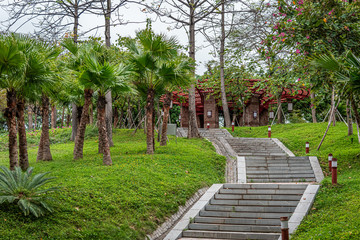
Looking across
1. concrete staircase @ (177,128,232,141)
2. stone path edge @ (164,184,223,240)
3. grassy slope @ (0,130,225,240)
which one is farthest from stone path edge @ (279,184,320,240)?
concrete staircase @ (177,128,232,141)

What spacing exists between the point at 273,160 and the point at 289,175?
5.62 ft

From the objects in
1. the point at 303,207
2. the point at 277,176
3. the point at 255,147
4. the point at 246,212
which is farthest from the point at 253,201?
the point at 255,147

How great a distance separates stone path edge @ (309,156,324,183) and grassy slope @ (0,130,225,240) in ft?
12.4

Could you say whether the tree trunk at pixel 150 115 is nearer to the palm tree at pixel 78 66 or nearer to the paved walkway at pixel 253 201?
the palm tree at pixel 78 66

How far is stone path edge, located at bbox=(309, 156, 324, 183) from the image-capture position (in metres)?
15.0

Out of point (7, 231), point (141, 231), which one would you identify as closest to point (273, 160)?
point (141, 231)

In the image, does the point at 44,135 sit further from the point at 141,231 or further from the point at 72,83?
the point at 141,231

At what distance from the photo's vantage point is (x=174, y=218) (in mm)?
10688

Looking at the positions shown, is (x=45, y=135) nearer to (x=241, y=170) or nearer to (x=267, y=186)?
(x=241, y=170)

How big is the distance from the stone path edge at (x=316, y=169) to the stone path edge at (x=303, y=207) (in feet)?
9.17

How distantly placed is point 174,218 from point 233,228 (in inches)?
66.1

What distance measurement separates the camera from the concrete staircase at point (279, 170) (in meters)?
15.5

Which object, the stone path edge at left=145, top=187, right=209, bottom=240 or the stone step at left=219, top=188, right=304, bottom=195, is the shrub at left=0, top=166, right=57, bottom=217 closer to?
the stone path edge at left=145, top=187, right=209, bottom=240

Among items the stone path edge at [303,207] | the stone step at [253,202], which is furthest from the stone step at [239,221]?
the stone step at [253,202]
